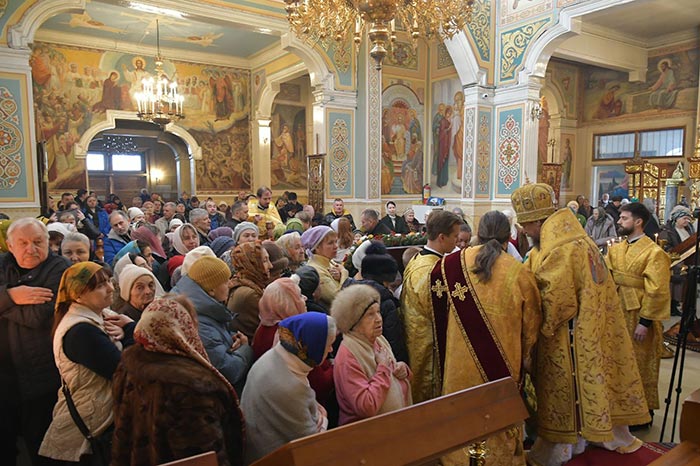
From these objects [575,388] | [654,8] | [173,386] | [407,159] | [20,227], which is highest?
[654,8]

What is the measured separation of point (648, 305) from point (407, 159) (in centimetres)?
1129

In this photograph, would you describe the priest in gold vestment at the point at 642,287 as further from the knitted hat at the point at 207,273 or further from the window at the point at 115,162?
the window at the point at 115,162

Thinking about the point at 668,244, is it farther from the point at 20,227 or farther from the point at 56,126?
the point at 56,126

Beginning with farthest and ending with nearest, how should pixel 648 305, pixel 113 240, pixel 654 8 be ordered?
pixel 654 8
pixel 113 240
pixel 648 305

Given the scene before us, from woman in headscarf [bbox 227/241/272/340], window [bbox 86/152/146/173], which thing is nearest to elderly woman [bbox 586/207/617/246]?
woman in headscarf [bbox 227/241/272/340]

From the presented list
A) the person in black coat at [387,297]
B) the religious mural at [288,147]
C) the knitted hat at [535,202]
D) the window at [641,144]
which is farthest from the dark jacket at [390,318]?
the window at [641,144]

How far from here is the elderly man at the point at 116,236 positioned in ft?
15.3

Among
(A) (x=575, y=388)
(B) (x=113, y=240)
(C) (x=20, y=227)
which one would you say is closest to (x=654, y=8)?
(A) (x=575, y=388)

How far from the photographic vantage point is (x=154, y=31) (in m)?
12.3

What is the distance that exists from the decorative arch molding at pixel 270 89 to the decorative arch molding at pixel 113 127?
2.19 metres

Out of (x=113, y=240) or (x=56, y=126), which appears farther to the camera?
(x=56, y=126)

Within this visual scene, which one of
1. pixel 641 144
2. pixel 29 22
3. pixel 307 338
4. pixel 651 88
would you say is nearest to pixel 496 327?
pixel 307 338

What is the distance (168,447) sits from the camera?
5.36 ft

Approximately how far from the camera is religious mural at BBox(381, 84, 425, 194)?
45.5ft
